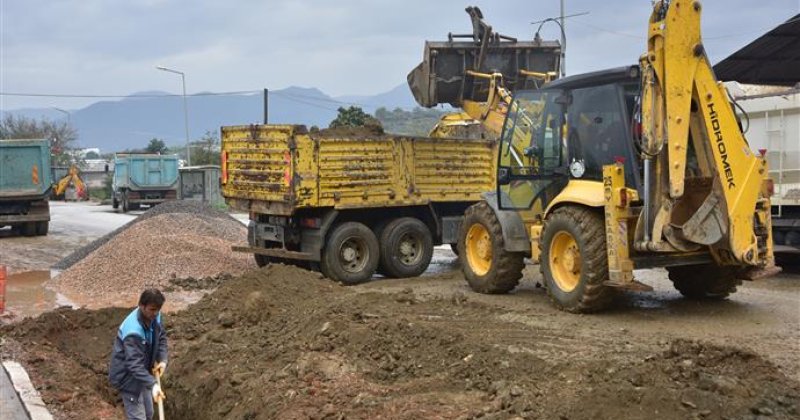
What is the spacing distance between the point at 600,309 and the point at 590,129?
2.03m

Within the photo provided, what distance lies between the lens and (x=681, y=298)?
1001 cm

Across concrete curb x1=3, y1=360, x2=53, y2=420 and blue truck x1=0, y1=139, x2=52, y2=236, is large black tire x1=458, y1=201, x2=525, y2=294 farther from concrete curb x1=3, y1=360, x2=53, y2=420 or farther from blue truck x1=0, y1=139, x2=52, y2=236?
blue truck x1=0, y1=139, x2=52, y2=236

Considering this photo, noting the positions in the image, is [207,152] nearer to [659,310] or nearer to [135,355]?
[659,310]

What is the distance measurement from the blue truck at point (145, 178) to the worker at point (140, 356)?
31.1 m

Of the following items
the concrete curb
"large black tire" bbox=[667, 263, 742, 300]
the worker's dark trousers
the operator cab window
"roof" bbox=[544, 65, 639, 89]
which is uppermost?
"roof" bbox=[544, 65, 639, 89]

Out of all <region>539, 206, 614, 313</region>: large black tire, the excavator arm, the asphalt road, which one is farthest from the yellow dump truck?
the excavator arm

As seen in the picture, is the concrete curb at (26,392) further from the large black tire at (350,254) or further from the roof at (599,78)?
the roof at (599,78)

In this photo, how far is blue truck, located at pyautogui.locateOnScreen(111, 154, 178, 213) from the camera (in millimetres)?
36156

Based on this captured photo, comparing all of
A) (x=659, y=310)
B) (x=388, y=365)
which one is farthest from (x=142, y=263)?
(x=659, y=310)

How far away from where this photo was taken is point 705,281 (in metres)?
9.62

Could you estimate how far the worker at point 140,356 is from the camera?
20.0ft

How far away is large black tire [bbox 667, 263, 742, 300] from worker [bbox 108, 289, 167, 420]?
5.91 m

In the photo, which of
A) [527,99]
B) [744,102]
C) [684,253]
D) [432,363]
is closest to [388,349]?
[432,363]

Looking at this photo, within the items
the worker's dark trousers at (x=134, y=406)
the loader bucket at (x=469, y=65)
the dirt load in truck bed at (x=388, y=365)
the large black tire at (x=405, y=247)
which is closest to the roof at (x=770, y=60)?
the loader bucket at (x=469, y=65)
